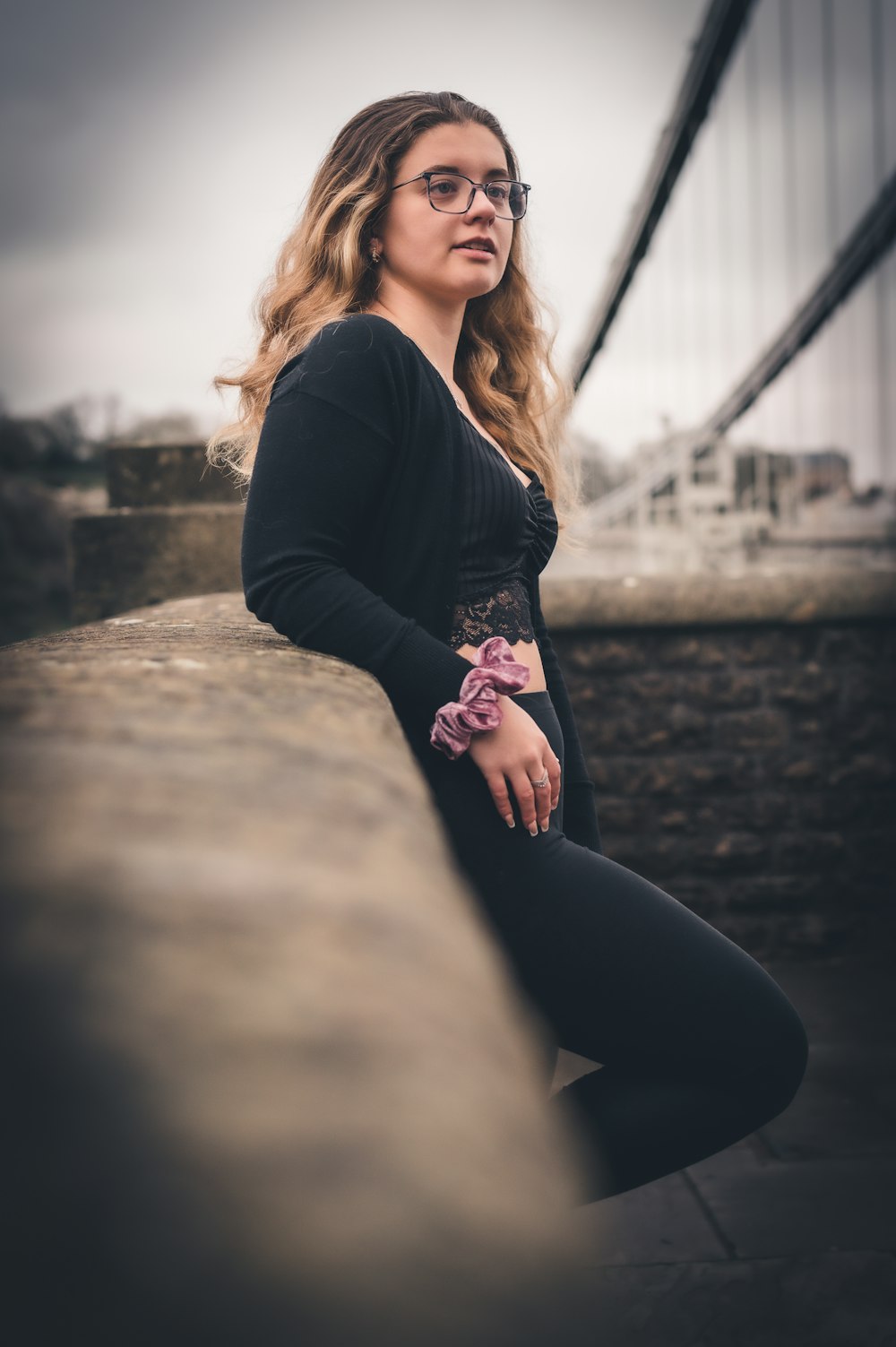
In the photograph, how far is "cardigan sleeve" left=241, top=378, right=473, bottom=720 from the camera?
1.05 m

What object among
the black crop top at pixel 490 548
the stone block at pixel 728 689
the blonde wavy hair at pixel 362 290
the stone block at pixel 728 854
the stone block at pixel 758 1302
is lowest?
the stone block at pixel 728 854

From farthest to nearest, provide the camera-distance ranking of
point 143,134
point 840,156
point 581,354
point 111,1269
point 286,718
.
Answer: point 143,134, point 581,354, point 840,156, point 286,718, point 111,1269

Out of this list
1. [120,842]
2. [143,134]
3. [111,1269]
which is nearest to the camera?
[111,1269]

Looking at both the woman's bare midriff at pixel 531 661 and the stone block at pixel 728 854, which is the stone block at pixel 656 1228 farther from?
the stone block at pixel 728 854

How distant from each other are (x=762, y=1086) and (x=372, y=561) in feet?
2.49

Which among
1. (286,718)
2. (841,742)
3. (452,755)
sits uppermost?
(286,718)

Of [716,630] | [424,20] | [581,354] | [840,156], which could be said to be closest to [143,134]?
[424,20]

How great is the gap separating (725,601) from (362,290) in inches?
93.3

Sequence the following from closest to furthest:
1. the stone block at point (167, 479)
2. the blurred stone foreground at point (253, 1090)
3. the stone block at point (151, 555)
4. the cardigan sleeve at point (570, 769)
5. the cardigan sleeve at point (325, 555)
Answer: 1. the blurred stone foreground at point (253, 1090)
2. the cardigan sleeve at point (325, 555)
3. the cardigan sleeve at point (570, 769)
4. the stone block at point (151, 555)
5. the stone block at point (167, 479)

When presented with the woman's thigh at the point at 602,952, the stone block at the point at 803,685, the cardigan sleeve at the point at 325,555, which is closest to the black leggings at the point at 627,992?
the woman's thigh at the point at 602,952

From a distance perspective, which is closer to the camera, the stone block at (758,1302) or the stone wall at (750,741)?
the stone block at (758,1302)

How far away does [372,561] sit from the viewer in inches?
46.3

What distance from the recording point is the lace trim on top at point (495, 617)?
48.8 inches

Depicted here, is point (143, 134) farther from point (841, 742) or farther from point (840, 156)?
point (841, 742)
